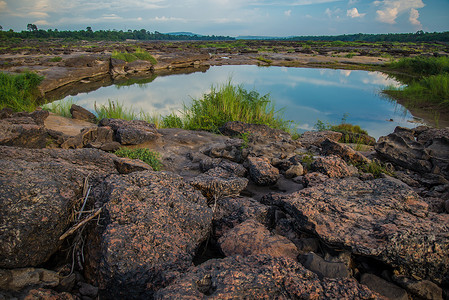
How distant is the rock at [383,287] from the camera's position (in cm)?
236

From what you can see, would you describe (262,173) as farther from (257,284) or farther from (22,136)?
(22,136)

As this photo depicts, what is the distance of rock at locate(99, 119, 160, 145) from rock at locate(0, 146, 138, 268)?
2.91m

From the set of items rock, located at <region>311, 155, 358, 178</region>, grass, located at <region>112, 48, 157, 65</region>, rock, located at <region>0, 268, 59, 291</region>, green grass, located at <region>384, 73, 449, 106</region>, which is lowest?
rock, located at <region>0, 268, 59, 291</region>

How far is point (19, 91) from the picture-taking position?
11773mm

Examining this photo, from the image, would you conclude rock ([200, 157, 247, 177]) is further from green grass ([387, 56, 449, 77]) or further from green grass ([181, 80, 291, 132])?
green grass ([387, 56, 449, 77])

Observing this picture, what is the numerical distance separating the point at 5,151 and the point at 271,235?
154 inches

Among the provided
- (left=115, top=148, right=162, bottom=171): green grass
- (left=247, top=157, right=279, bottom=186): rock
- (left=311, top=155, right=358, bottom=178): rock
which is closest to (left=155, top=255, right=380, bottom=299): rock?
(left=247, top=157, right=279, bottom=186): rock

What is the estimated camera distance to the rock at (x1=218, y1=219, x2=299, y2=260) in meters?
2.69

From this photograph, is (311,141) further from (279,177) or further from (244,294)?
(244,294)

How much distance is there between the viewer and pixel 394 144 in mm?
6211

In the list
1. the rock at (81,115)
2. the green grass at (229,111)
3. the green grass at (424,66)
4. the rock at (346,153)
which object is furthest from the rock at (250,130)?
the green grass at (424,66)

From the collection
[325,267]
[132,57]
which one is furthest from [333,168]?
[132,57]

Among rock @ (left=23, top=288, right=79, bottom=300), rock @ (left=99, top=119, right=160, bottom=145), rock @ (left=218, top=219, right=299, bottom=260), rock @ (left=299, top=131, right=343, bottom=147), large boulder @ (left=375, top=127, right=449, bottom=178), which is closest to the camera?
rock @ (left=23, top=288, right=79, bottom=300)

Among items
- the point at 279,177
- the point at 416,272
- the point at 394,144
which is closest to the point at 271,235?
the point at 416,272
